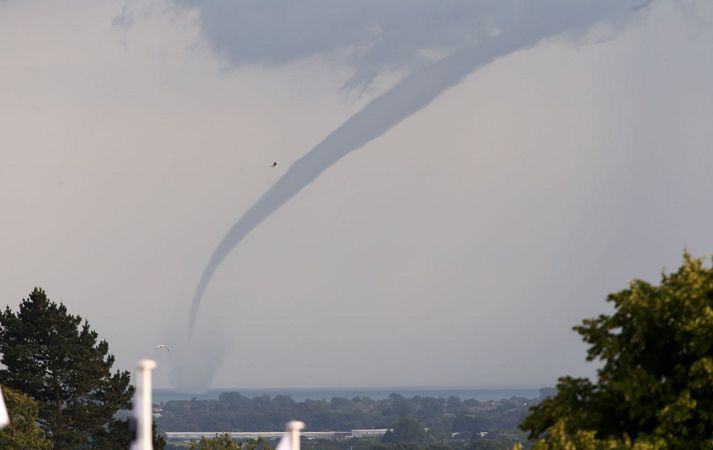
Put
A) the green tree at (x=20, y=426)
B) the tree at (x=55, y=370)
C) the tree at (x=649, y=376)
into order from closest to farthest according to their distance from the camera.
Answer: the tree at (x=649, y=376), the green tree at (x=20, y=426), the tree at (x=55, y=370)

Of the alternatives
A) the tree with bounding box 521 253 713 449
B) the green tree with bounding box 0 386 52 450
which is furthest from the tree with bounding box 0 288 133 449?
the tree with bounding box 521 253 713 449

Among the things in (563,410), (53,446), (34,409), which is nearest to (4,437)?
(34,409)

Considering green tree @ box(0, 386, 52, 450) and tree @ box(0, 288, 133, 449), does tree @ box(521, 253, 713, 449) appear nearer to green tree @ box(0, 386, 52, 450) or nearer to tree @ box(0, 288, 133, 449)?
green tree @ box(0, 386, 52, 450)

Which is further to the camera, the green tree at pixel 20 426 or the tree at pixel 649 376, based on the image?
the green tree at pixel 20 426

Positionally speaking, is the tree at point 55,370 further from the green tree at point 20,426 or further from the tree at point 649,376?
the tree at point 649,376

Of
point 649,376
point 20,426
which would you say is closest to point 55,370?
point 20,426

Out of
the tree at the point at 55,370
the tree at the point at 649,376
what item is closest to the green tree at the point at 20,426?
the tree at the point at 55,370
